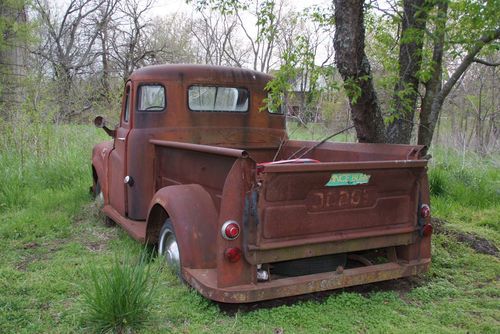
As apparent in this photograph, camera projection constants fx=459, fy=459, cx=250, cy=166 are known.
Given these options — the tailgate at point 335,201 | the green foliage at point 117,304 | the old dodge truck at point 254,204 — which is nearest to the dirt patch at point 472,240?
the old dodge truck at point 254,204

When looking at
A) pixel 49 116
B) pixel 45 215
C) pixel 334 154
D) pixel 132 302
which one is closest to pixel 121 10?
pixel 49 116

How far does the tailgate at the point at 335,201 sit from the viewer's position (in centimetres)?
306

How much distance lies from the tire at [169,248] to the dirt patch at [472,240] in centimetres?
314

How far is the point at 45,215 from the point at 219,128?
2518mm

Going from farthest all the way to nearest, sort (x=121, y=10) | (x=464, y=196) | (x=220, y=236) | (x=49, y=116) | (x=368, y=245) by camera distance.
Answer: (x=121, y=10) < (x=49, y=116) < (x=464, y=196) < (x=368, y=245) < (x=220, y=236)

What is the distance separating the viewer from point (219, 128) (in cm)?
511

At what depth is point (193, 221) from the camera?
3424mm

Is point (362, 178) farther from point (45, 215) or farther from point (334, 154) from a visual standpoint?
point (45, 215)

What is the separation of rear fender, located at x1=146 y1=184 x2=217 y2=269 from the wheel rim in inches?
9.8

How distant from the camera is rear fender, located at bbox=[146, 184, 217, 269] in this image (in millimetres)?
3340

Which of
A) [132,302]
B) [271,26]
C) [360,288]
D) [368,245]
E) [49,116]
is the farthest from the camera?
[49,116]

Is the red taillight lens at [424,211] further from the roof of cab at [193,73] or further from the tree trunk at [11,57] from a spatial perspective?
the tree trunk at [11,57]

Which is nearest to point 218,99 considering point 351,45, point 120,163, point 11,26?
point 120,163

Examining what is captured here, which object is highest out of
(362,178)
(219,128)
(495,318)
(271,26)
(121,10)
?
(121,10)
